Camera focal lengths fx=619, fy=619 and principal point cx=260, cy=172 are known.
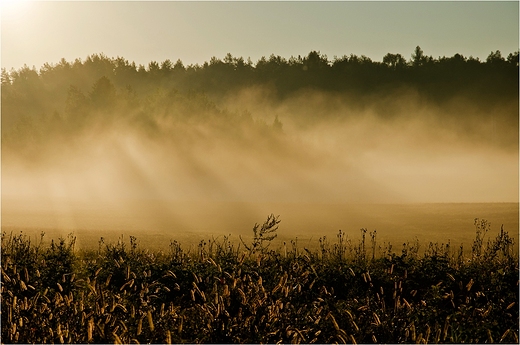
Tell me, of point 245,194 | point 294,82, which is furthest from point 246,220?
point 294,82

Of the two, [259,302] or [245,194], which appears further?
[245,194]

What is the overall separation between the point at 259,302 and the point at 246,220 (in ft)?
59.3

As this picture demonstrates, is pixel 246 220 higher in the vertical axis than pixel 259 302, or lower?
higher

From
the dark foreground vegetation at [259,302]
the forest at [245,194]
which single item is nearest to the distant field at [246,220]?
the forest at [245,194]

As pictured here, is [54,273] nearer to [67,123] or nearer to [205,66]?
[67,123]

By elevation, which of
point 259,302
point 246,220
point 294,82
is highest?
point 294,82

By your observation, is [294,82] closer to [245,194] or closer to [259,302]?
[245,194]

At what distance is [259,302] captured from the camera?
6.28 meters


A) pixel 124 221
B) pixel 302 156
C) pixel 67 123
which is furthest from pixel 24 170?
pixel 302 156

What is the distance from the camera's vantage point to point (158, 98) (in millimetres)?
37000

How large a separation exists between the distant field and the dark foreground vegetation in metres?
6.38

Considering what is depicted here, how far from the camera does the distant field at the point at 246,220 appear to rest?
18.2 metres

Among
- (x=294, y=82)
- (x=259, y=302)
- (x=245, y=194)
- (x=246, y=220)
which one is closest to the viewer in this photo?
(x=259, y=302)

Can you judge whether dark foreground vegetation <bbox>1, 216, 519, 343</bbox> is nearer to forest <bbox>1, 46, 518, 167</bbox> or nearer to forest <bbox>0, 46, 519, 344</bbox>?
forest <bbox>0, 46, 519, 344</bbox>
